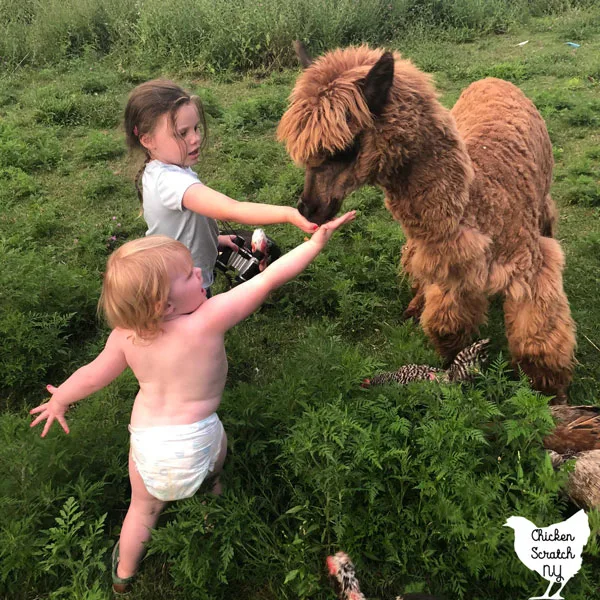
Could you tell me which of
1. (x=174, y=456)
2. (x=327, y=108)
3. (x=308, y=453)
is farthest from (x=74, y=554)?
(x=327, y=108)

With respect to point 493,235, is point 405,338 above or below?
below

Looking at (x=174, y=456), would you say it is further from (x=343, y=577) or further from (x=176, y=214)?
(x=176, y=214)

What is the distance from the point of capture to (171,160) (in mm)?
2939

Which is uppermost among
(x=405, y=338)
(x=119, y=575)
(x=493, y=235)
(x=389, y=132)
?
(x=389, y=132)

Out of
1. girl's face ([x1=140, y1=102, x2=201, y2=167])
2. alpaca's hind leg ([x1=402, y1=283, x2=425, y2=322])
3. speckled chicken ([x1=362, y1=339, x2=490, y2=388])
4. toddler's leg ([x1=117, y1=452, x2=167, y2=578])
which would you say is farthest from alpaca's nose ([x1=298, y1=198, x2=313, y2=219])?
alpaca's hind leg ([x1=402, y1=283, x2=425, y2=322])

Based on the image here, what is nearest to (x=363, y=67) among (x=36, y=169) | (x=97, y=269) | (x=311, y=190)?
(x=311, y=190)

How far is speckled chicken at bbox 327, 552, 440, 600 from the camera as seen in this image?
2.28 meters

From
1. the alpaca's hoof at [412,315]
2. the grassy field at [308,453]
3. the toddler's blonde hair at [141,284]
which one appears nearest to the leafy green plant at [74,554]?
the grassy field at [308,453]

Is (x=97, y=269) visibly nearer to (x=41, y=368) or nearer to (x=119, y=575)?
(x=41, y=368)

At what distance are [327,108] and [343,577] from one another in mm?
2109

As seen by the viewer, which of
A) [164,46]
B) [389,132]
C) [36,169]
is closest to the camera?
[389,132]

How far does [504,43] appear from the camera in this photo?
10039 millimetres

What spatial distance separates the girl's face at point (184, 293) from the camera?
86.5 inches

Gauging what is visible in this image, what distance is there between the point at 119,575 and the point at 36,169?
18.5ft
